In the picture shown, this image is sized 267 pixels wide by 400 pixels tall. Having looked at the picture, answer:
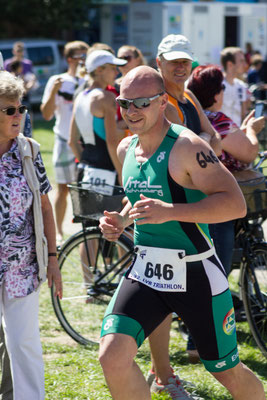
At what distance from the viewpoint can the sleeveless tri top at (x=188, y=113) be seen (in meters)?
4.40

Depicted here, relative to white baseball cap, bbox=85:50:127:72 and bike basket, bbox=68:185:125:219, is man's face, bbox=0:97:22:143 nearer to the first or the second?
bike basket, bbox=68:185:125:219

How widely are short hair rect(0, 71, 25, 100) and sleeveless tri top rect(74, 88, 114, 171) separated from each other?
2265 mm

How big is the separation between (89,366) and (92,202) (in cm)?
116

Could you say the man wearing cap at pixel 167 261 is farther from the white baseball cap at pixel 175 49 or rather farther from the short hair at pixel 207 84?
the short hair at pixel 207 84

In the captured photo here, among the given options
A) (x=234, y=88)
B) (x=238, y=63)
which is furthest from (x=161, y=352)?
(x=238, y=63)

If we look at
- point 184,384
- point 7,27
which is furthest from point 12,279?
point 7,27

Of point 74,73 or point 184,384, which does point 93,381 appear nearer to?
point 184,384

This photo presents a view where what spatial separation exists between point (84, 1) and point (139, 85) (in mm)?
26544

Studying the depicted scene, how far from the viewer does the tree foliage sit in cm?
2859

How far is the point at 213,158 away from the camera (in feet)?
10.3

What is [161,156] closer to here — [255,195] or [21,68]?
[255,195]

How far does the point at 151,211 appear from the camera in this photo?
116 inches

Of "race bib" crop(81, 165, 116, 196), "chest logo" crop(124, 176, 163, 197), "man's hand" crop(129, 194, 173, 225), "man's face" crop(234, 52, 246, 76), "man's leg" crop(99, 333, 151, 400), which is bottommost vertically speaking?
"man's leg" crop(99, 333, 151, 400)

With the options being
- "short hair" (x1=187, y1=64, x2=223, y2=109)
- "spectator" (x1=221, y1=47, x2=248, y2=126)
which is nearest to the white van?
"spectator" (x1=221, y1=47, x2=248, y2=126)
